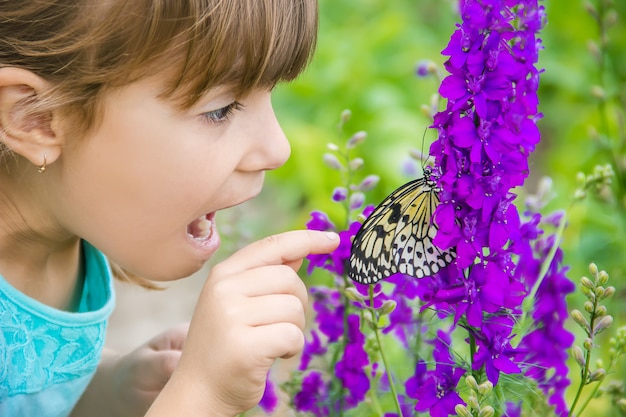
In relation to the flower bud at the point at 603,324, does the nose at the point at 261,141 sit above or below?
above

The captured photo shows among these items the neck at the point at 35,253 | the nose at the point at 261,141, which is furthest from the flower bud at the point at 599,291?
the neck at the point at 35,253

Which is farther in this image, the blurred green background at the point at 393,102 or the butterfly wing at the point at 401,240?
the blurred green background at the point at 393,102

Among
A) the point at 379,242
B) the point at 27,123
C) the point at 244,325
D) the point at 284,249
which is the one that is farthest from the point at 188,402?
the point at 27,123

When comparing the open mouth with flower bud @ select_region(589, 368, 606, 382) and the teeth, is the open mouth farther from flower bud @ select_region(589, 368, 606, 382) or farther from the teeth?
flower bud @ select_region(589, 368, 606, 382)

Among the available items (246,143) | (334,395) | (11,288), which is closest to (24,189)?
(11,288)

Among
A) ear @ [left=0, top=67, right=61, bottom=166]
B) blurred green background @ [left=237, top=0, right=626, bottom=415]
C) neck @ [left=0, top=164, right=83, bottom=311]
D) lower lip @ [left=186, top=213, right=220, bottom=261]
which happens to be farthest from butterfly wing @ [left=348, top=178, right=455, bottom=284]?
blurred green background @ [left=237, top=0, right=626, bottom=415]

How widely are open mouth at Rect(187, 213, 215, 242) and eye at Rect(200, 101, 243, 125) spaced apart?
192 mm

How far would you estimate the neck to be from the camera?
1.47m

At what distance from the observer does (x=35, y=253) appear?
61.6 inches

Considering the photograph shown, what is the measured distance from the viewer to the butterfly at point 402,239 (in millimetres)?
1037

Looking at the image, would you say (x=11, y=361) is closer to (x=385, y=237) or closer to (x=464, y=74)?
(x=385, y=237)

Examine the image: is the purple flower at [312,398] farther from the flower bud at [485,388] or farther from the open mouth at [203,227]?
the flower bud at [485,388]

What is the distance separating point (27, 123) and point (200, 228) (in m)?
0.30

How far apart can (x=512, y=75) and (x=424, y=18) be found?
3.75 m
